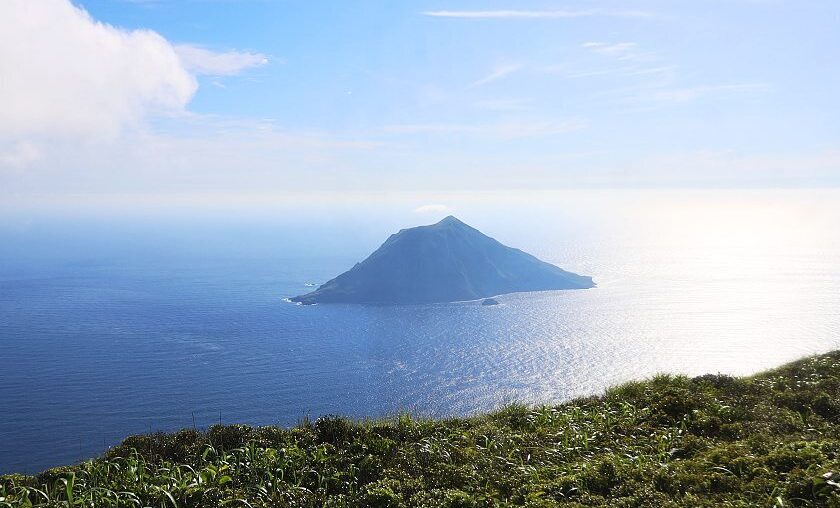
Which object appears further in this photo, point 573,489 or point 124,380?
point 124,380

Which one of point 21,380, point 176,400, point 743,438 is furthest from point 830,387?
point 21,380

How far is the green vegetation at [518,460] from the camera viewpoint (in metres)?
8.19

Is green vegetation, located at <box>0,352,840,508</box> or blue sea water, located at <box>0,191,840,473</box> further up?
green vegetation, located at <box>0,352,840,508</box>

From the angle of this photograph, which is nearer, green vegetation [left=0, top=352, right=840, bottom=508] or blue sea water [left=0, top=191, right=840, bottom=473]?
green vegetation [left=0, top=352, right=840, bottom=508]

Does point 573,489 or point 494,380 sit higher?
point 573,489

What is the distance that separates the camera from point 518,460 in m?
10.2

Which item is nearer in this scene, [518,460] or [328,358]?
[518,460]

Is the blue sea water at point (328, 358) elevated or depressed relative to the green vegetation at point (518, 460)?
depressed

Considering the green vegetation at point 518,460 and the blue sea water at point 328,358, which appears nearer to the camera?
the green vegetation at point 518,460

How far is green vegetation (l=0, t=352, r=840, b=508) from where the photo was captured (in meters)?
8.19

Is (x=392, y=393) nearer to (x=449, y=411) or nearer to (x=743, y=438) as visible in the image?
(x=449, y=411)

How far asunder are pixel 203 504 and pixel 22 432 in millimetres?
112857

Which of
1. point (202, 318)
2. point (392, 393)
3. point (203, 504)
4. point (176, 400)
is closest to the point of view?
point (203, 504)

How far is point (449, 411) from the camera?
98.2 m
